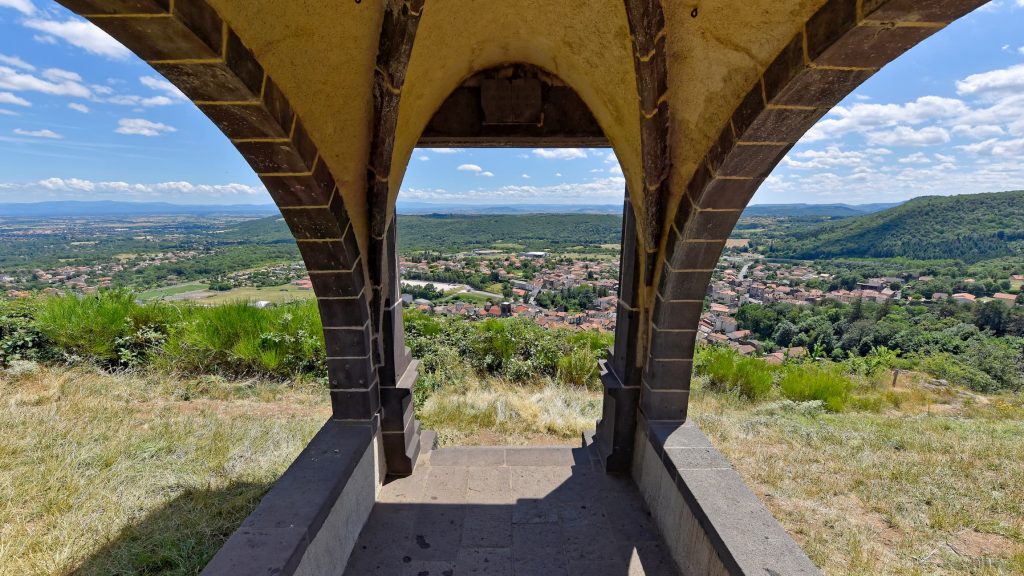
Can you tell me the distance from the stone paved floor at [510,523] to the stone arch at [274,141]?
2.62 ft

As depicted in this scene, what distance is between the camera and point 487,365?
735 centimetres

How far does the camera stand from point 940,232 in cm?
3225

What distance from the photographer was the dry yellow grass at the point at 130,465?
2764mm

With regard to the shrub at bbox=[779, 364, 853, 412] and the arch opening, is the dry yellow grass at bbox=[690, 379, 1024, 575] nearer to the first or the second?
the shrub at bbox=[779, 364, 853, 412]

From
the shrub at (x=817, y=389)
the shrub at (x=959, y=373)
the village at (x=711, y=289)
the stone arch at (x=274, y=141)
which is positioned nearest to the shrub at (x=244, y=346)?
the stone arch at (x=274, y=141)

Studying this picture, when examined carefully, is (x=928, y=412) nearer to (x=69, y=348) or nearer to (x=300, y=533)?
(x=300, y=533)

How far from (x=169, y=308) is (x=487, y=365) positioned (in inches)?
213

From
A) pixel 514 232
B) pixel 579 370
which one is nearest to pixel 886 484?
pixel 579 370

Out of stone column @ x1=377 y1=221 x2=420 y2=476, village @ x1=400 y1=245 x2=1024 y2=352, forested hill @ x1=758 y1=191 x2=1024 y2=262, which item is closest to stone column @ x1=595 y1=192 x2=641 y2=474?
stone column @ x1=377 y1=221 x2=420 y2=476

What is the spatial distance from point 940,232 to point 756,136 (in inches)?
1700

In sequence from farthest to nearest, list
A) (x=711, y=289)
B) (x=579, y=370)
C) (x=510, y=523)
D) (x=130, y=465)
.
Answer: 1. (x=711, y=289)
2. (x=579, y=370)
3. (x=130, y=465)
4. (x=510, y=523)

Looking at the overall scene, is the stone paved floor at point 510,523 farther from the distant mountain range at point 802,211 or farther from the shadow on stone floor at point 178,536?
the distant mountain range at point 802,211

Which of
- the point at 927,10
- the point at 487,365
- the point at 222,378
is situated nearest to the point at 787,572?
the point at 927,10

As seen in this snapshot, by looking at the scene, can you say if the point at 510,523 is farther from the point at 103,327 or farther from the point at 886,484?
the point at 103,327
